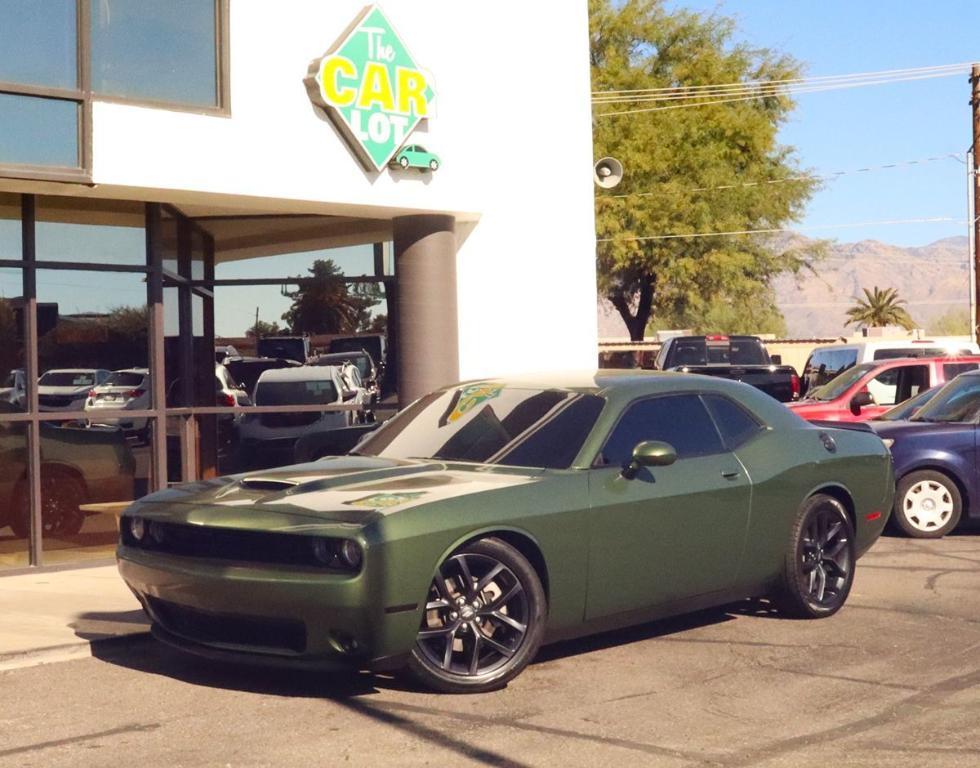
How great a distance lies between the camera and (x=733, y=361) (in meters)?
25.1

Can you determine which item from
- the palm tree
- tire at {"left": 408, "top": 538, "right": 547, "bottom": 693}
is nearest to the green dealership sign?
tire at {"left": 408, "top": 538, "right": 547, "bottom": 693}

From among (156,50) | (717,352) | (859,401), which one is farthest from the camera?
(717,352)

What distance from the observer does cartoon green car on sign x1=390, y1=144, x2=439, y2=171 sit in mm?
13352

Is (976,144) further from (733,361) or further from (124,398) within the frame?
(124,398)

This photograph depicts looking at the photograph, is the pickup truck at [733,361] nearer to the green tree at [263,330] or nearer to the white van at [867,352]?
the white van at [867,352]

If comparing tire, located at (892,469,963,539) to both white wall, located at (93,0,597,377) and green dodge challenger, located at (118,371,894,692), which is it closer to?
white wall, located at (93,0,597,377)

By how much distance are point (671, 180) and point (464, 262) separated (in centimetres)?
3344

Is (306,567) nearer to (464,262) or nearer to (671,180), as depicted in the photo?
(464,262)

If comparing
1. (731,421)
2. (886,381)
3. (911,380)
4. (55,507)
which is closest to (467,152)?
(55,507)

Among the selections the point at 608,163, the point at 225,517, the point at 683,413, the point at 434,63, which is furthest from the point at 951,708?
the point at 608,163

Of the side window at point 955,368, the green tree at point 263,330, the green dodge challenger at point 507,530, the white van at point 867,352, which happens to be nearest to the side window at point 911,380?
the side window at point 955,368

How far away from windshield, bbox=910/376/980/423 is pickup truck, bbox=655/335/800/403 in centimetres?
923

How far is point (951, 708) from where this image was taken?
6609mm

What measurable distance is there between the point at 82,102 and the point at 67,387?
2417mm
